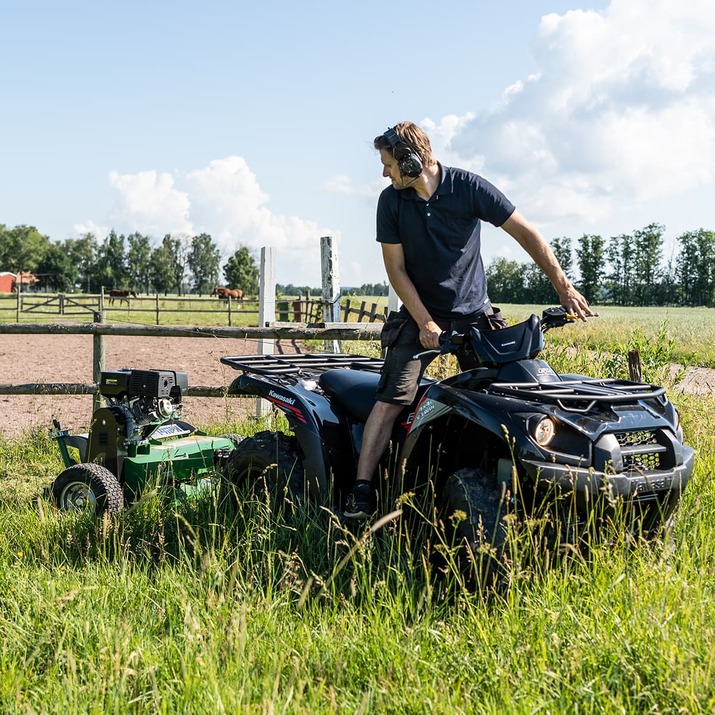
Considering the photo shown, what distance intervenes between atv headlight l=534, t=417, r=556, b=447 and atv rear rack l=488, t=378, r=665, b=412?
10 centimetres

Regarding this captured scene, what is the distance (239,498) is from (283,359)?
0.99m

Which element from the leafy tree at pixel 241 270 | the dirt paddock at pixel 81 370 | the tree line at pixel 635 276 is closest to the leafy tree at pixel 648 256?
the tree line at pixel 635 276

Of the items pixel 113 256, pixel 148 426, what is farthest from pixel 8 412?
pixel 113 256

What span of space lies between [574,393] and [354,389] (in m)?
1.27

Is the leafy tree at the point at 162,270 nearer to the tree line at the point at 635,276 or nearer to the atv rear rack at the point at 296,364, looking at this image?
the tree line at the point at 635,276

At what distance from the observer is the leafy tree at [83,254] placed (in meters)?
135

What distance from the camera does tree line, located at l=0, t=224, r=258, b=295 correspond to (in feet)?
412

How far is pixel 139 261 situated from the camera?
132125 millimetres

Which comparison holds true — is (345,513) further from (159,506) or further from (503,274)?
(503,274)

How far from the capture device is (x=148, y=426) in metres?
5.61

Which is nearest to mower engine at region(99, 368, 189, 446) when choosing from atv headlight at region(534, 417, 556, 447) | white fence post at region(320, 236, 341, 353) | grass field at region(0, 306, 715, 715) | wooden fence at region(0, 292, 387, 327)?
grass field at region(0, 306, 715, 715)

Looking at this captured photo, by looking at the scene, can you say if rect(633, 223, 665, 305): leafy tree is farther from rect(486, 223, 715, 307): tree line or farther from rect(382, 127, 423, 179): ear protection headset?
rect(382, 127, 423, 179): ear protection headset

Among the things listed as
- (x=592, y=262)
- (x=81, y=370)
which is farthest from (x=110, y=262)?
(x=81, y=370)

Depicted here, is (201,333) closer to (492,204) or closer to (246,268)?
(492,204)
